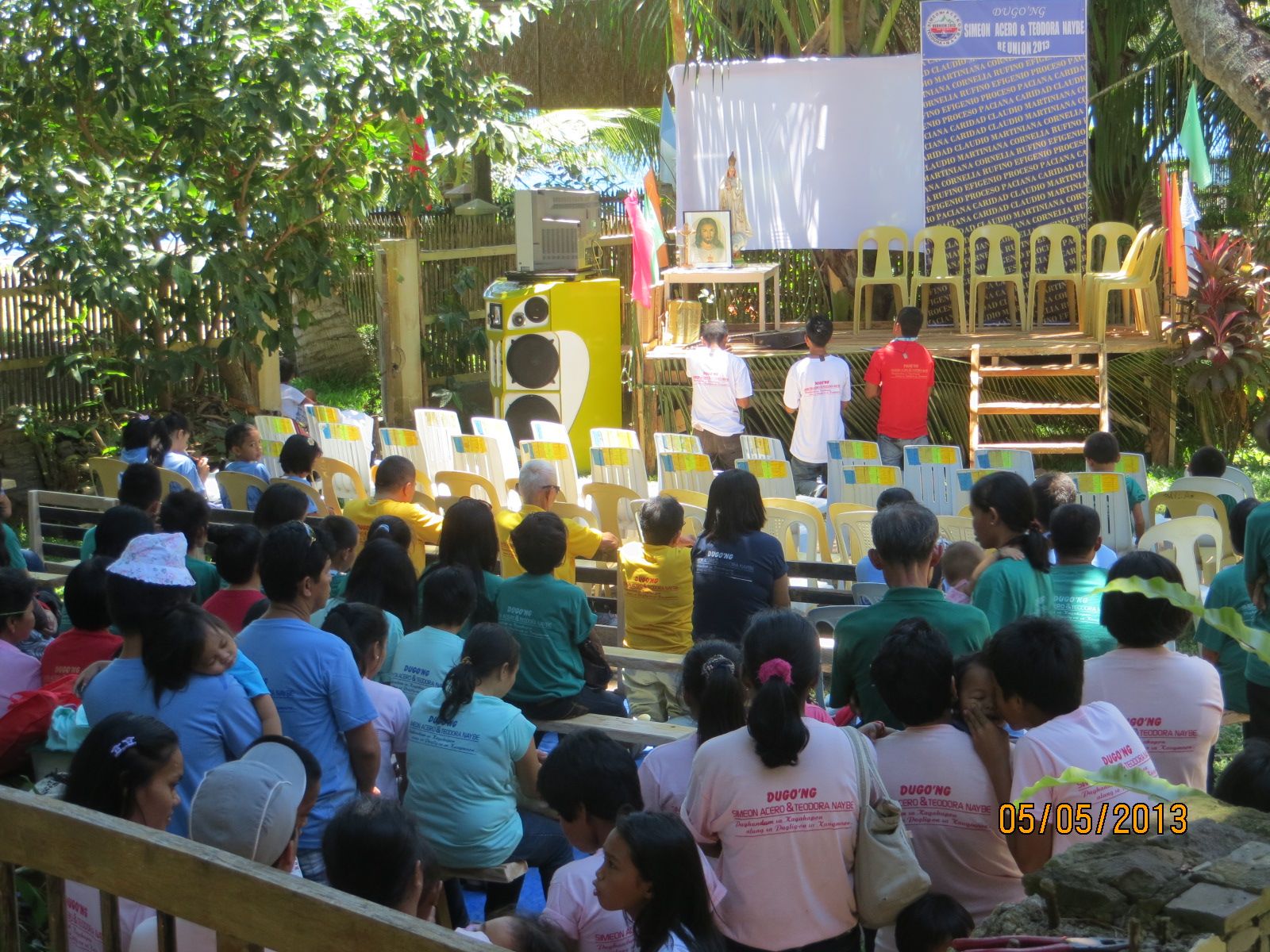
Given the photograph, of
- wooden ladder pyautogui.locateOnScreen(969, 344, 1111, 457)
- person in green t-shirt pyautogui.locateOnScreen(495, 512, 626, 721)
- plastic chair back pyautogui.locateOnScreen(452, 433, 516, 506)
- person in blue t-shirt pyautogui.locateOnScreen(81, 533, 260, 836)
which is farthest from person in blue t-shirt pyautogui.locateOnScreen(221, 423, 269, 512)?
wooden ladder pyautogui.locateOnScreen(969, 344, 1111, 457)

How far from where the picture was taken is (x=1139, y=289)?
12.0 m

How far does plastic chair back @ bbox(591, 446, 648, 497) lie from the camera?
809cm

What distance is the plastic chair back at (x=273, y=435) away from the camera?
8.77 metres

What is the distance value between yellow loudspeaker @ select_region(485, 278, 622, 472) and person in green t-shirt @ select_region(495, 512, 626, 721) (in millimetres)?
7990

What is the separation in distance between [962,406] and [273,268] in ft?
20.6

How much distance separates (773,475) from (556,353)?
4.97 metres

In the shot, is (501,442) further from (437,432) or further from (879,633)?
(879,633)

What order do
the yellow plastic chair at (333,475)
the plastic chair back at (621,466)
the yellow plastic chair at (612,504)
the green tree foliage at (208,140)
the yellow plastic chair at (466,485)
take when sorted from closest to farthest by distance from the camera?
1. the yellow plastic chair at (612,504)
2. the yellow plastic chair at (466,485)
3. the yellow plastic chair at (333,475)
4. the plastic chair back at (621,466)
5. the green tree foliage at (208,140)

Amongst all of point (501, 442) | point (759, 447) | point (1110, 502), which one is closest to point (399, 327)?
point (501, 442)

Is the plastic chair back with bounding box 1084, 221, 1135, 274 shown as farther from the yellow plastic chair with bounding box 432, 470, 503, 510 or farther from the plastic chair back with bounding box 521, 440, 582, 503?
the yellow plastic chair with bounding box 432, 470, 503, 510

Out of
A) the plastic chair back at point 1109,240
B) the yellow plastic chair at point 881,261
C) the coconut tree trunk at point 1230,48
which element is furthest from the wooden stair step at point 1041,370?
the coconut tree trunk at point 1230,48

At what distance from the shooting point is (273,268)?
35.0 feet
